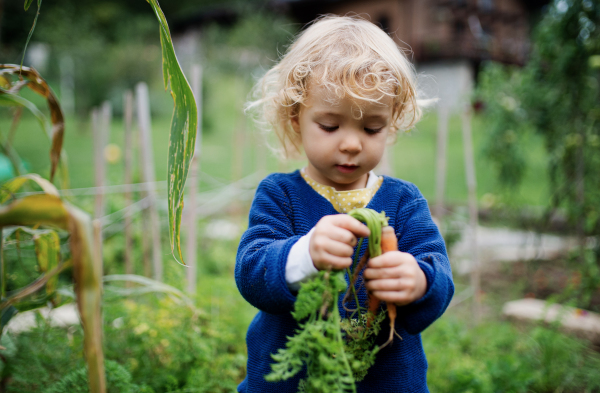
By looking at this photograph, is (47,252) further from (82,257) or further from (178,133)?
(82,257)

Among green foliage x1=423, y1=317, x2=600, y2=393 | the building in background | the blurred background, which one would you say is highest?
the building in background

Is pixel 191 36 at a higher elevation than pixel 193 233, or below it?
higher

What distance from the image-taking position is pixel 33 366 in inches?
56.8

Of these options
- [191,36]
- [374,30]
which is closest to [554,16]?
[374,30]

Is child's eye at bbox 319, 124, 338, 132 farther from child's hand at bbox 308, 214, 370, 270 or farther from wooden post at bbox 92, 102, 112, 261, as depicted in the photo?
wooden post at bbox 92, 102, 112, 261

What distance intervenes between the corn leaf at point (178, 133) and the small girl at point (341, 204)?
176 millimetres

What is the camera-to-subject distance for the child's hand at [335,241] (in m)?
0.74

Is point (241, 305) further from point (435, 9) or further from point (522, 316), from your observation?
point (435, 9)

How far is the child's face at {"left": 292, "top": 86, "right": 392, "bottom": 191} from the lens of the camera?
976 millimetres

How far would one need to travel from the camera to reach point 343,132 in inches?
39.0

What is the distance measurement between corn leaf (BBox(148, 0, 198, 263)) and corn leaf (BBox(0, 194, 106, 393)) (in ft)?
1.03

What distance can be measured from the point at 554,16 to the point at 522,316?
2240mm

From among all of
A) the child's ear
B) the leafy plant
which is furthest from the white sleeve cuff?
the leafy plant

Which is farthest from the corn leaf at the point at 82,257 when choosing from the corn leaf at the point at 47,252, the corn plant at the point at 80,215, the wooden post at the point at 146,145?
the wooden post at the point at 146,145
